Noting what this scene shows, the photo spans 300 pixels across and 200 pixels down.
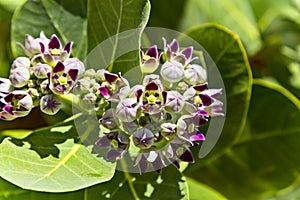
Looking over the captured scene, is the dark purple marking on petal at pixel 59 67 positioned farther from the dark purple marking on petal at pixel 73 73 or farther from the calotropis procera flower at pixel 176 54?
the calotropis procera flower at pixel 176 54

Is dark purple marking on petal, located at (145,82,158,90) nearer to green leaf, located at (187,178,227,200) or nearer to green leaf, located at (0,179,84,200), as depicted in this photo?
green leaf, located at (0,179,84,200)

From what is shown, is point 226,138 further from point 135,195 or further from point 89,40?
point 89,40

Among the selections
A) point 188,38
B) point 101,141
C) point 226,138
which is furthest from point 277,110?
point 101,141

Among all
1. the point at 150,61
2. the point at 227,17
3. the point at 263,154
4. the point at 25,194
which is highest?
the point at 150,61

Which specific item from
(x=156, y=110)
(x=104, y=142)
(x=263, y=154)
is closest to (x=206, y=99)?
(x=156, y=110)

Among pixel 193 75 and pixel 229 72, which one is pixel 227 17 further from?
pixel 193 75

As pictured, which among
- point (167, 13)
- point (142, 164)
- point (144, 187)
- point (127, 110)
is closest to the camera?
point (127, 110)
